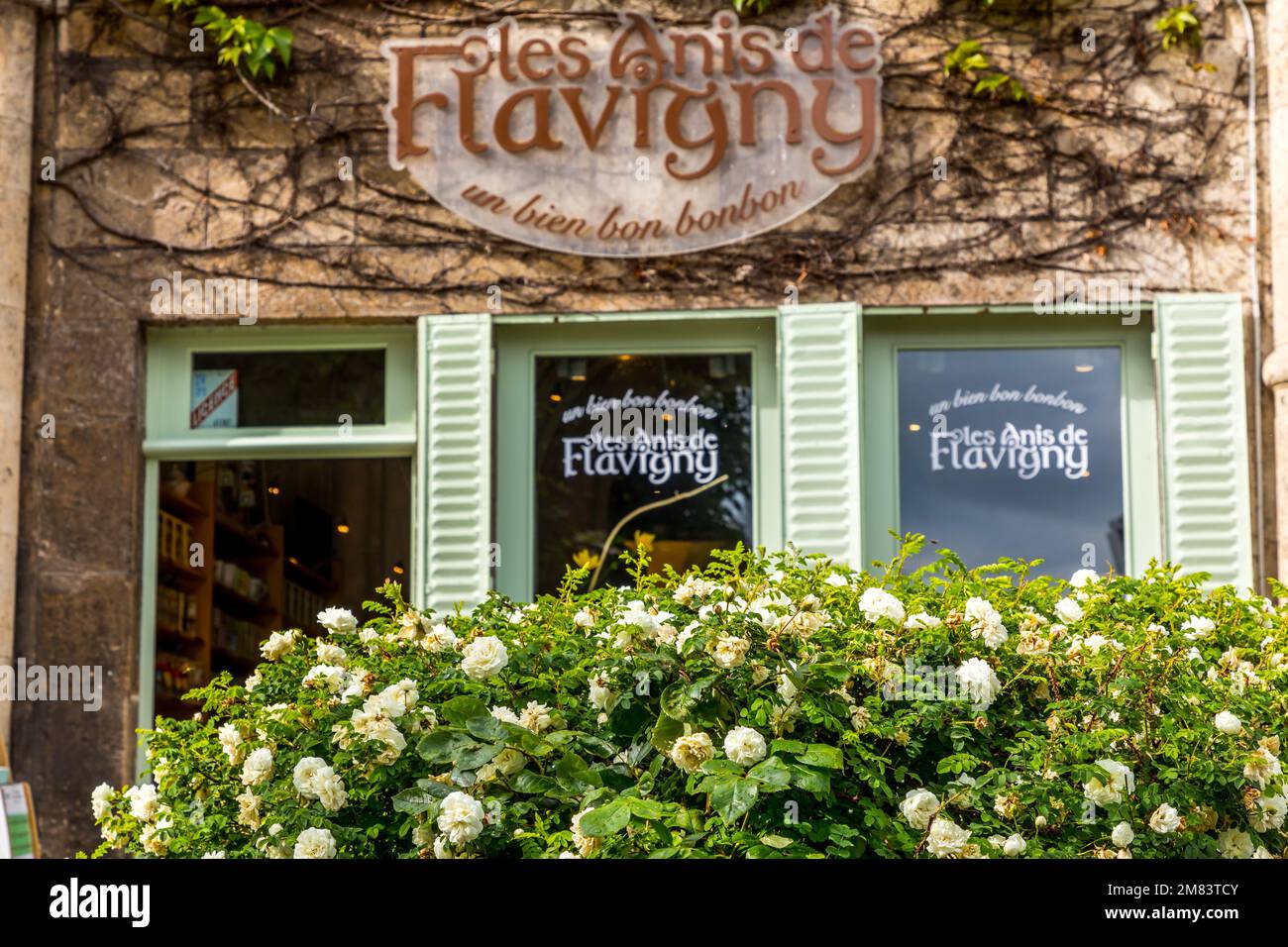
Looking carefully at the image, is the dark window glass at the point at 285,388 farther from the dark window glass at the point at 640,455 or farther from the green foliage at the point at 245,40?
the green foliage at the point at 245,40

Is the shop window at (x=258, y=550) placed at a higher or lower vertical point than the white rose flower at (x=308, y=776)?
higher

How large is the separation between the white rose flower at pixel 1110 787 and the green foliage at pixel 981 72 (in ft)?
17.1

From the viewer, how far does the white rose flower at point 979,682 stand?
3.15 m

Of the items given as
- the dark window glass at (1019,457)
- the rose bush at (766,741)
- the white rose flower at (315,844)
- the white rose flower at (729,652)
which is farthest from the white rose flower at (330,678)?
the dark window glass at (1019,457)

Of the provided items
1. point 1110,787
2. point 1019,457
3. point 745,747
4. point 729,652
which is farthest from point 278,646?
point 1019,457

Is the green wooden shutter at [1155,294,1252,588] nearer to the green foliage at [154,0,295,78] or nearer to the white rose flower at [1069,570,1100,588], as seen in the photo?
the white rose flower at [1069,570,1100,588]

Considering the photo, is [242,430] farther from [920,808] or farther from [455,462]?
[920,808]

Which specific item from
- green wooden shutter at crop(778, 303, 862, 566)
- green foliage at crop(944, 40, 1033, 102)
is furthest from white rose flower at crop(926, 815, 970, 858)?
green foliage at crop(944, 40, 1033, 102)

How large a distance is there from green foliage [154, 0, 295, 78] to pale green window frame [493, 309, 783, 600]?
1.64m

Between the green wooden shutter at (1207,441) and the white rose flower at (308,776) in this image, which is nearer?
the white rose flower at (308,776)

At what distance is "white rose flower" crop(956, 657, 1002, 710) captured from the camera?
124 inches

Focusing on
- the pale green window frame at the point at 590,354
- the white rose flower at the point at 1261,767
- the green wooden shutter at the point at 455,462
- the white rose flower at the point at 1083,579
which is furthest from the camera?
the pale green window frame at the point at 590,354
